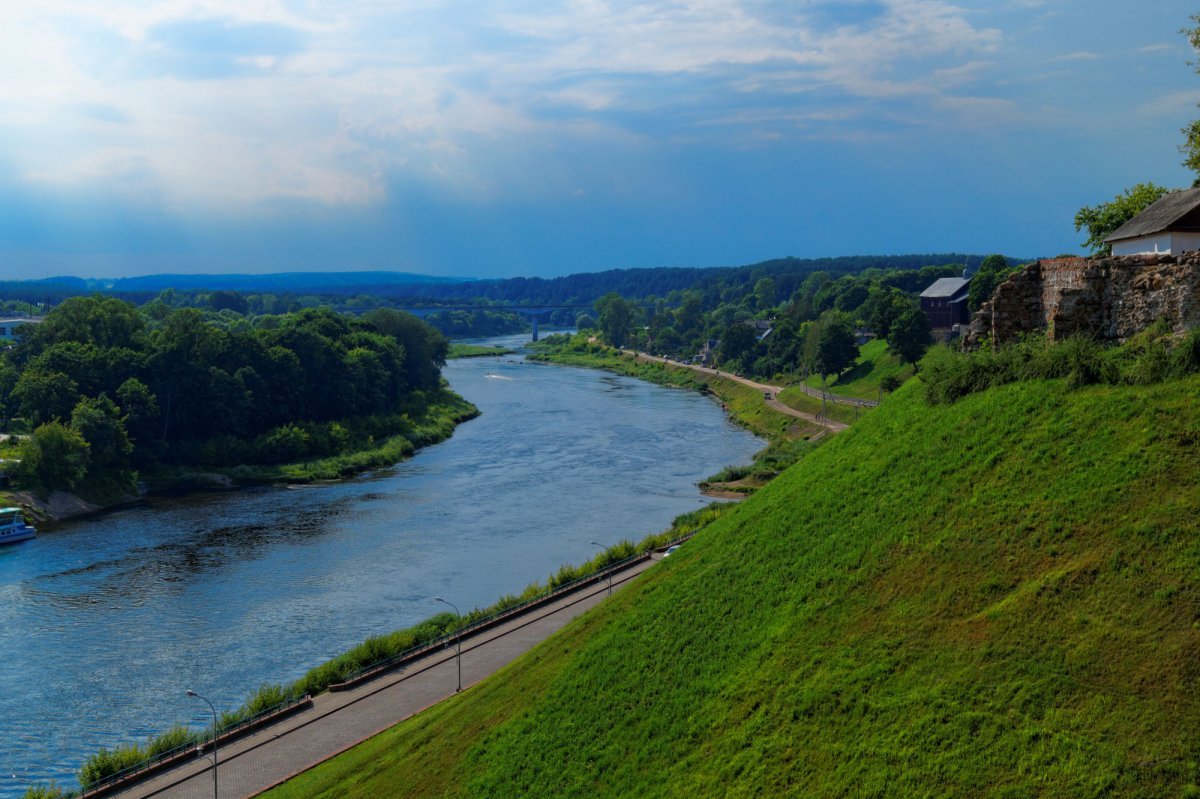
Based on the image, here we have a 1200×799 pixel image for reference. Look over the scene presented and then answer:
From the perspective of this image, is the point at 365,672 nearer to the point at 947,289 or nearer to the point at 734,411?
the point at 947,289

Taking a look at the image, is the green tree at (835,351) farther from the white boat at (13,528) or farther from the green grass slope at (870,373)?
the white boat at (13,528)

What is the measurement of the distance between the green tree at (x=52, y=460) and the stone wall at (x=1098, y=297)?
2389 inches

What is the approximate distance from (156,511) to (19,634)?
2358 centimetres

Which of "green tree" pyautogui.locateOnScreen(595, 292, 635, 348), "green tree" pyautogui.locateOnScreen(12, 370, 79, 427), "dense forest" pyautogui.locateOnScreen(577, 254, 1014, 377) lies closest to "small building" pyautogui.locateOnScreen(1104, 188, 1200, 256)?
"dense forest" pyautogui.locateOnScreen(577, 254, 1014, 377)

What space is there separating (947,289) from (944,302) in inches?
57.5

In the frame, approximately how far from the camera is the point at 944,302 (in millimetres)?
92688

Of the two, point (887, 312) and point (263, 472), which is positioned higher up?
point (887, 312)

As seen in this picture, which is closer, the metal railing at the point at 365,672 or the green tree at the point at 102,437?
the metal railing at the point at 365,672

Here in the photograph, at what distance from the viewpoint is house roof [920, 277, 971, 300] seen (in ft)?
300

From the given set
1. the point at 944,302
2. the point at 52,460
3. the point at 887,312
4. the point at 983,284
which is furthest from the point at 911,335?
the point at 52,460

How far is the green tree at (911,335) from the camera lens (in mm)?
85125

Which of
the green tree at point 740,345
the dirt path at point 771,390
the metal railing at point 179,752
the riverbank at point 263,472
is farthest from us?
the green tree at point 740,345

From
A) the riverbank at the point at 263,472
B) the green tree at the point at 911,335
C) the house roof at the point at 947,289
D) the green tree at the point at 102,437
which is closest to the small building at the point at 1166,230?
the riverbank at the point at 263,472

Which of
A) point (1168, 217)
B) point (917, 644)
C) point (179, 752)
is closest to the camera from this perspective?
point (917, 644)
